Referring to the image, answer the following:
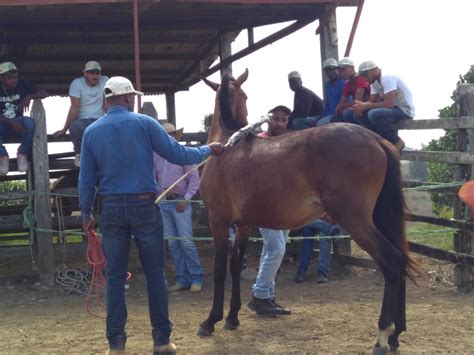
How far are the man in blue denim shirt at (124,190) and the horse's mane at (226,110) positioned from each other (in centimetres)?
172

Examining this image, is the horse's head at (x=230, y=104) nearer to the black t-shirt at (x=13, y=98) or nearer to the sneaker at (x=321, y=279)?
the sneaker at (x=321, y=279)

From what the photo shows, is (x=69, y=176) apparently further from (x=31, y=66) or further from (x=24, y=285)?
(x=31, y=66)

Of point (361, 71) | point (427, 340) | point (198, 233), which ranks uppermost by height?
point (361, 71)

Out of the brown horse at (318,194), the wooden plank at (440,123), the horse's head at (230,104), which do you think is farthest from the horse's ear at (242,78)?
the wooden plank at (440,123)

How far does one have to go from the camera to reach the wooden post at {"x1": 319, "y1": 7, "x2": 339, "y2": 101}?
9789mm

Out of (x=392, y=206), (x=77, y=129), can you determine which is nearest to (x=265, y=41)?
(x=77, y=129)

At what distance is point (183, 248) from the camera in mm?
8328

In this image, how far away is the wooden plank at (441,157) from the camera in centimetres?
763

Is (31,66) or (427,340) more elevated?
(31,66)

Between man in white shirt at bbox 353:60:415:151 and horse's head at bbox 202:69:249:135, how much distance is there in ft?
5.44

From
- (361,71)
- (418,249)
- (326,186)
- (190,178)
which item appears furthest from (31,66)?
(326,186)

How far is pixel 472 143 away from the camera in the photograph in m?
7.72

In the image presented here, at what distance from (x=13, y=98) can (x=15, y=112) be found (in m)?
0.17

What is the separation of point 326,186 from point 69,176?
6646 mm
